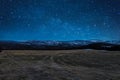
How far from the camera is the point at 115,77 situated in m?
9.73

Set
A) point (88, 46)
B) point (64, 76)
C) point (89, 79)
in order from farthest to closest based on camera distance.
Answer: point (88, 46), point (64, 76), point (89, 79)

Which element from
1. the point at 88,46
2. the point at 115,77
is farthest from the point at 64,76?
the point at 88,46

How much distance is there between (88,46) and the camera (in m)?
43.5

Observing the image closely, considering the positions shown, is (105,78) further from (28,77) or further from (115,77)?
(28,77)

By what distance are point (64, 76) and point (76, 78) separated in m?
0.65

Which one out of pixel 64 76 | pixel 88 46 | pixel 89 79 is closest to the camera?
pixel 89 79

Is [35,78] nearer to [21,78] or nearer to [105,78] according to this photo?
[21,78]

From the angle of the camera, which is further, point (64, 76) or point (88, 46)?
point (88, 46)

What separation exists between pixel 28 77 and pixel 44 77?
0.63 metres

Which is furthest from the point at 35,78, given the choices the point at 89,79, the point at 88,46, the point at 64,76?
the point at 88,46

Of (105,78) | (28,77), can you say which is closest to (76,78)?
(105,78)

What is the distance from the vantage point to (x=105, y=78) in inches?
375

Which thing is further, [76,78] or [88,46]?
[88,46]

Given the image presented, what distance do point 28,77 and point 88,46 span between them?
34269 millimetres
